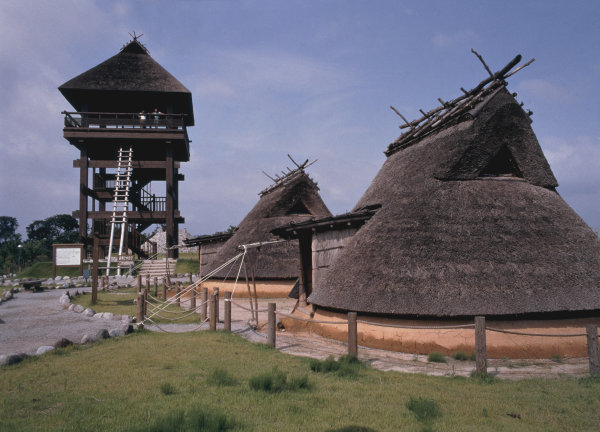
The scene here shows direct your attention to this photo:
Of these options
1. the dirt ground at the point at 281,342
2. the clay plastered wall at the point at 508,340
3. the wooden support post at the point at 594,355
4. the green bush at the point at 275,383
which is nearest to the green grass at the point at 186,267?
the dirt ground at the point at 281,342

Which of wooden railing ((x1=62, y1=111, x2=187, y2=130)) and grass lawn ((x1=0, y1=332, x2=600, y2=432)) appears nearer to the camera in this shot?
grass lawn ((x1=0, y1=332, x2=600, y2=432))

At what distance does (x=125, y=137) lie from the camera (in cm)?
2752

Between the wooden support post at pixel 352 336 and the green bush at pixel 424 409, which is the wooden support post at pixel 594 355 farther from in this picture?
the wooden support post at pixel 352 336

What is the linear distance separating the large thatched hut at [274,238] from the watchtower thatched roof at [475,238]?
797 centimetres

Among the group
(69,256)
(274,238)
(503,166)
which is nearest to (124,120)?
(69,256)

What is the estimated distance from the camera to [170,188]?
28.2 metres

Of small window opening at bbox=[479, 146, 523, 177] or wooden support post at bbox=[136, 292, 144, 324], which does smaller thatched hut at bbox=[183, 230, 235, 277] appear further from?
small window opening at bbox=[479, 146, 523, 177]

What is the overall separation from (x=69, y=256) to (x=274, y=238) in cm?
1356

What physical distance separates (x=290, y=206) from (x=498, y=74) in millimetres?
12247

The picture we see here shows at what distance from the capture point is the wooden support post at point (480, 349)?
21.9ft

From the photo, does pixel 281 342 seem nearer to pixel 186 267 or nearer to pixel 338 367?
pixel 338 367

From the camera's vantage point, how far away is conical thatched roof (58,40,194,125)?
2812cm

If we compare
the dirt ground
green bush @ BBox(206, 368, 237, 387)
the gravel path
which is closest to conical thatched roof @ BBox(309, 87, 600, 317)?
the dirt ground

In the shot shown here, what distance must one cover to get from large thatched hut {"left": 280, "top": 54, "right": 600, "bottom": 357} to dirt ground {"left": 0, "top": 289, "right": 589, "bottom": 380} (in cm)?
40
